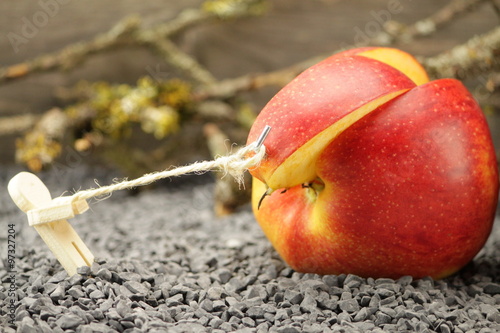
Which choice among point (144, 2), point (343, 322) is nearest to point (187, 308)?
point (343, 322)

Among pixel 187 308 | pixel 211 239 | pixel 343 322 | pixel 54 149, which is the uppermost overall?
pixel 54 149

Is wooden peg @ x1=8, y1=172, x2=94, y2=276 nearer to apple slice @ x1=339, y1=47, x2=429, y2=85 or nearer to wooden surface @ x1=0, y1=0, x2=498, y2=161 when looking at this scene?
apple slice @ x1=339, y1=47, x2=429, y2=85

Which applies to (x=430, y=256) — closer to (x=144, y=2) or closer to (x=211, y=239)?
(x=211, y=239)

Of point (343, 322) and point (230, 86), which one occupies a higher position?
point (230, 86)

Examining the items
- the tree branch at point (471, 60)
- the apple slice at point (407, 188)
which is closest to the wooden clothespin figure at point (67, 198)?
the apple slice at point (407, 188)

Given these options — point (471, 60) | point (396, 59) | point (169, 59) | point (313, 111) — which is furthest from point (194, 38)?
point (313, 111)

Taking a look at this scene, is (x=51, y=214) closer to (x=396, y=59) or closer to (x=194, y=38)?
(x=396, y=59)

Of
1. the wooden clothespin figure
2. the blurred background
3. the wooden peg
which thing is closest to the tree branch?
the blurred background
